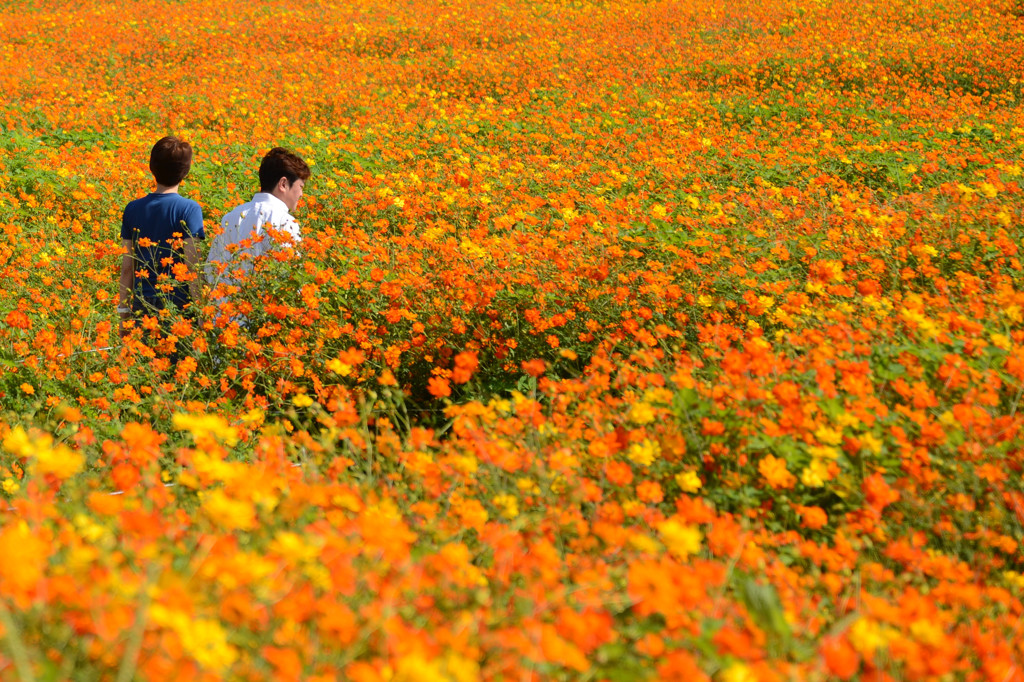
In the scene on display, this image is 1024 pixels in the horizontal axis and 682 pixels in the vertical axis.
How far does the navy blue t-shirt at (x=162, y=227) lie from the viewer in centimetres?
401

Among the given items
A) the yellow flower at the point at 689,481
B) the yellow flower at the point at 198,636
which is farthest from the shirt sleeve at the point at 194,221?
the yellow flower at the point at 198,636

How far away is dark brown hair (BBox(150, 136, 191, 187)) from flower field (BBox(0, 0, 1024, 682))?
2.59 ft

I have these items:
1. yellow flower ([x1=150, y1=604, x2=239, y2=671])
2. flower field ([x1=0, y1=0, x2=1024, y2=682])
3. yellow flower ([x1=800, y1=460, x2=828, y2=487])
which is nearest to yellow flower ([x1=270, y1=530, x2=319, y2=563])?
flower field ([x1=0, y1=0, x2=1024, y2=682])

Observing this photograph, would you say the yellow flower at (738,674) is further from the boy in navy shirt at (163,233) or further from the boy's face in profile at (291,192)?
the boy's face in profile at (291,192)

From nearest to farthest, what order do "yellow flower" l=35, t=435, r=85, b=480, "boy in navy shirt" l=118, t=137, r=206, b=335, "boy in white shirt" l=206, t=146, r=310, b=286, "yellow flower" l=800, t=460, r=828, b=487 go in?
"yellow flower" l=35, t=435, r=85, b=480 < "yellow flower" l=800, t=460, r=828, b=487 < "boy in white shirt" l=206, t=146, r=310, b=286 < "boy in navy shirt" l=118, t=137, r=206, b=335

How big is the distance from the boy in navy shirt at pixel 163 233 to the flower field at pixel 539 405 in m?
0.25

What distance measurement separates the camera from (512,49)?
45.6ft

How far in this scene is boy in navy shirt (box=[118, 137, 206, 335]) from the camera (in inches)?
155

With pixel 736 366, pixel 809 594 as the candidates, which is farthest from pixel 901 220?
pixel 809 594

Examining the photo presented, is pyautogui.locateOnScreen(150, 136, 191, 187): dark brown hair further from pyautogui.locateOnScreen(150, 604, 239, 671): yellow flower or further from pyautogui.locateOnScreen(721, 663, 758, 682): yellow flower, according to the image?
pyautogui.locateOnScreen(721, 663, 758, 682): yellow flower

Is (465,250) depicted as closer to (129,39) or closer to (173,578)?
(173,578)

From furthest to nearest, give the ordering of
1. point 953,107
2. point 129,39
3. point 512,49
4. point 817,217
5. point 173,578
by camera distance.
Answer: point 129,39
point 512,49
point 953,107
point 817,217
point 173,578

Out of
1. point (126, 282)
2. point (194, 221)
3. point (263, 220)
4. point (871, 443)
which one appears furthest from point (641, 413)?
point (126, 282)

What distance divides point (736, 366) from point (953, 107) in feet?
→ 27.2
